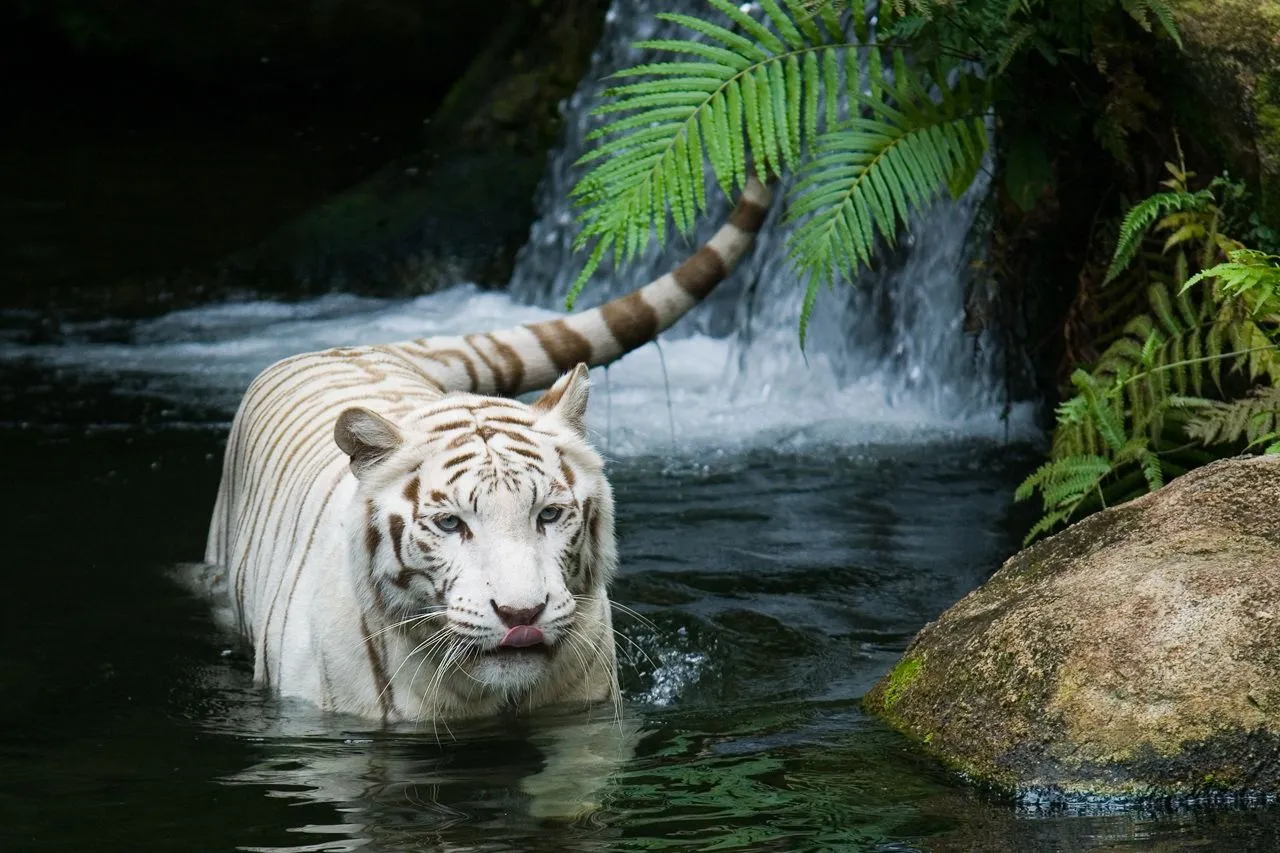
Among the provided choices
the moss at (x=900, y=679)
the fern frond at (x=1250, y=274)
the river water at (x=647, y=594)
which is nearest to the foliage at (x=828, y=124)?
the river water at (x=647, y=594)

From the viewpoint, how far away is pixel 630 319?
5480 millimetres

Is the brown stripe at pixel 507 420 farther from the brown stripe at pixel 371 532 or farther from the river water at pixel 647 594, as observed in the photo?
the river water at pixel 647 594

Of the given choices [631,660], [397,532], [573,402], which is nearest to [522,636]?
[397,532]

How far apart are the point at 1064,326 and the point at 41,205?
8.51m

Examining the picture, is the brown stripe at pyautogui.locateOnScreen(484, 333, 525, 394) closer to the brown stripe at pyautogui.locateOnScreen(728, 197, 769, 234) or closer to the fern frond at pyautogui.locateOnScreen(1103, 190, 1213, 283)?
the brown stripe at pyautogui.locateOnScreen(728, 197, 769, 234)

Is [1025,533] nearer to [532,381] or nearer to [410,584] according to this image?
[532,381]

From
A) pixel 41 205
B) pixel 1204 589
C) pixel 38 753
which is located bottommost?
pixel 38 753

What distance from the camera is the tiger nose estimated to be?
3568 millimetres

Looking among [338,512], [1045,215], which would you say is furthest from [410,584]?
[1045,215]

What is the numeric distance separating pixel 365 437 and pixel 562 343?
1.71 meters

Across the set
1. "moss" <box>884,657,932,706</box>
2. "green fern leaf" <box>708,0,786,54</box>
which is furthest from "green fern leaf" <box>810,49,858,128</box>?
"moss" <box>884,657,932,706</box>

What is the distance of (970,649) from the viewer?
376 centimetres

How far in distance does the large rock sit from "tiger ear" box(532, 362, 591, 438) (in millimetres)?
968

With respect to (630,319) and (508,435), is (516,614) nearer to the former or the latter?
(508,435)
